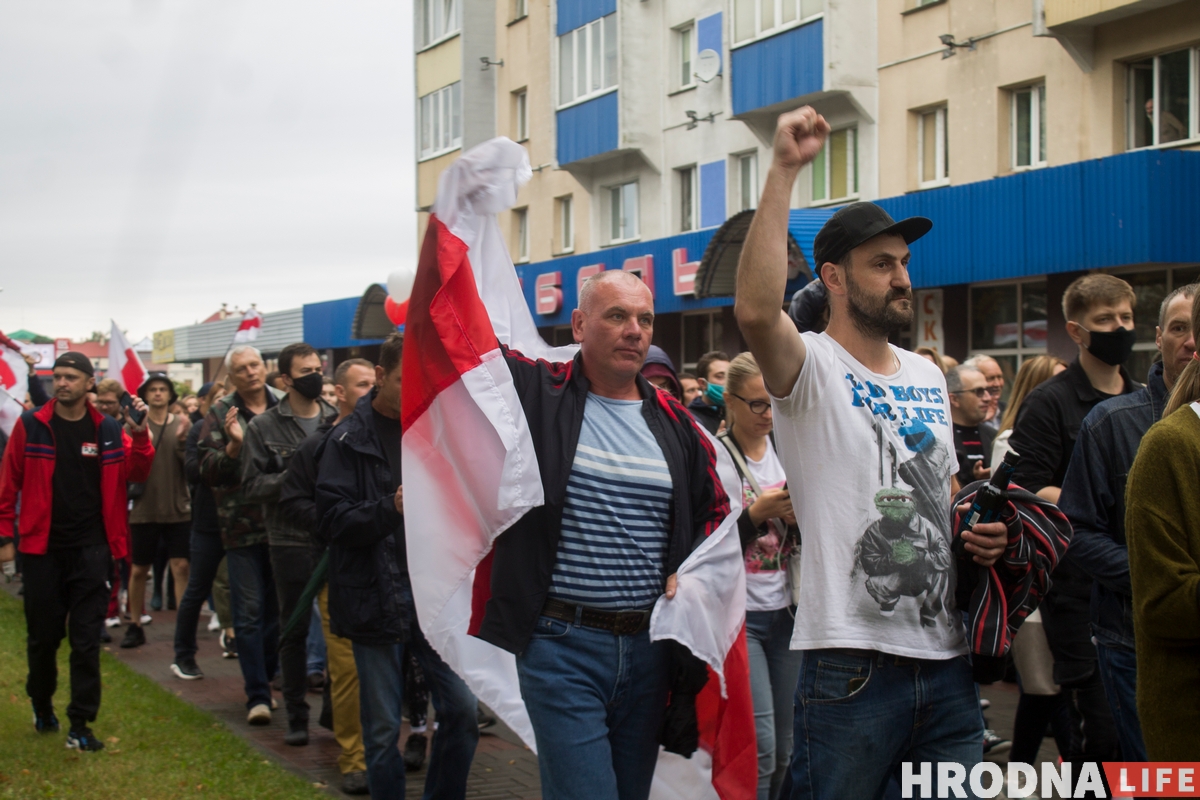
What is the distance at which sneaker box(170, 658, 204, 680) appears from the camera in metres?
9.14

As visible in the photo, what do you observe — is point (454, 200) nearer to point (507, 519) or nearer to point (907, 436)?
point (507, 519)

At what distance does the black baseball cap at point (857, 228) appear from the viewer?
3453 millimetres

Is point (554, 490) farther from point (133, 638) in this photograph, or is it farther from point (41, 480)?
point (133, 638)

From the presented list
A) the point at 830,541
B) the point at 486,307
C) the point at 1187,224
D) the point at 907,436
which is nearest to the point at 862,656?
the point at 830,541

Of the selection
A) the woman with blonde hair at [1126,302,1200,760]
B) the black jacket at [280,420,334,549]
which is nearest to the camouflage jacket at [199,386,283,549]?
the black jacket at [280,420,334,549]

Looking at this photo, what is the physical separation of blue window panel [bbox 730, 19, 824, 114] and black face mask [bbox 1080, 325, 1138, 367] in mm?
16274

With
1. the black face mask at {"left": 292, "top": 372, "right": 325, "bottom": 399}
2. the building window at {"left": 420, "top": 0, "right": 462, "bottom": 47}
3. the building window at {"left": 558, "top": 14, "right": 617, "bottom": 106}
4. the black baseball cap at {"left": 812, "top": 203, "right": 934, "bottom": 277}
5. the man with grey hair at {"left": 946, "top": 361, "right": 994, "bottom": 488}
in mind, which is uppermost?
the building window at {"left": 420, "top": 0, "right": 462, "bottom": 47}

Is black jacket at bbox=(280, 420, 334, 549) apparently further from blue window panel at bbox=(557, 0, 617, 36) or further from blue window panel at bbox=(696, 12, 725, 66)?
blue window panel at bbox=(557, 0, 617, 36)

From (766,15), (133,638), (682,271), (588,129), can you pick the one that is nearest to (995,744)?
(133,638)

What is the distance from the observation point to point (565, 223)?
1172 inches

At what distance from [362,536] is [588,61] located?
2355 cm

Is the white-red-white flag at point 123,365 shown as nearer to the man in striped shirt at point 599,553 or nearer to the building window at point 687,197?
the man in striped shirt at point 599,553

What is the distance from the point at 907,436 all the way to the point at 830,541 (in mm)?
367

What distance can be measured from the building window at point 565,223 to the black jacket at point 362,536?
2391 cm
